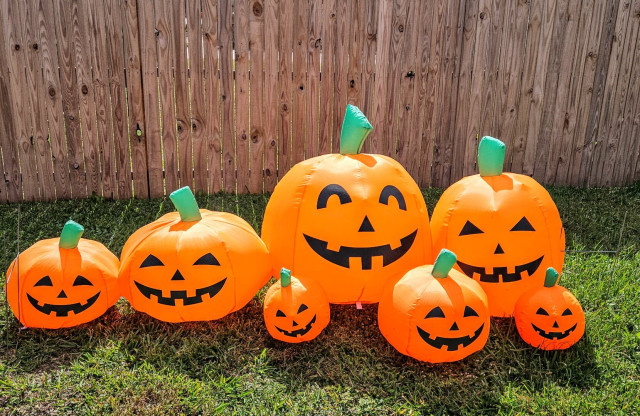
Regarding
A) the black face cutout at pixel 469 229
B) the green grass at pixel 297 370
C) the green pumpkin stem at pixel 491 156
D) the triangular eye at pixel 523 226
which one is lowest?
the green grass at pixel 297 370

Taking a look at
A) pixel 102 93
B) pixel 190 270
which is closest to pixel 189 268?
pixel 190 270

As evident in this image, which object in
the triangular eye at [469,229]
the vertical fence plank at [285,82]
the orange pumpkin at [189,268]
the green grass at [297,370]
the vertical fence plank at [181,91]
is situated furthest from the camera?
the vertical fence plank at [285,82]

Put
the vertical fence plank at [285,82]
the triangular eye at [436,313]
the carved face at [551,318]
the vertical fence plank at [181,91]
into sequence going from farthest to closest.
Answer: the vertical fence plank at [285,82]
the vertical fence plank at [181,91]
the carved face at [551,318]
the triangular eye at [436,313]

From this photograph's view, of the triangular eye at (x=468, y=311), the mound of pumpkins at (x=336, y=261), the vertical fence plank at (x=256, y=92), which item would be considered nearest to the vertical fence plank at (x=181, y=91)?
the vertical fence plank at (x=256, y=92)

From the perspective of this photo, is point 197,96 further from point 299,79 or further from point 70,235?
point 70,235

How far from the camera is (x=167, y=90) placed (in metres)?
5.14

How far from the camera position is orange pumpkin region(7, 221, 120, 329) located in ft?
9.91

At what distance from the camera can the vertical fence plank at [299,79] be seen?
5.07 meters

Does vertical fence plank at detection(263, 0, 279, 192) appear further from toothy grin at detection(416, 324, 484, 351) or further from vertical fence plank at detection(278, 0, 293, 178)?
toothy grin at detection(416, 324, 484, 351)

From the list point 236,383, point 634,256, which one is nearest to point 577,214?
point 634,256

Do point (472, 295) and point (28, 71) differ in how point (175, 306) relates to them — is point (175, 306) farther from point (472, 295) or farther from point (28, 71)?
point (28, 71)

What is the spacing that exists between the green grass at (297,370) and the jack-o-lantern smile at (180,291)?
9.1 inches

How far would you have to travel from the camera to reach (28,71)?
16.1ft

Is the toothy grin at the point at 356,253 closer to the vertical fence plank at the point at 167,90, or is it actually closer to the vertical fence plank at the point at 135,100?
the vertical fence plank at the point at 167,90
